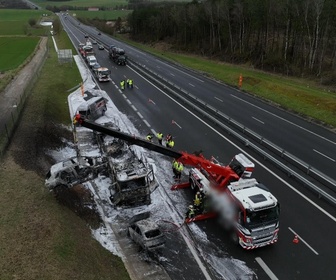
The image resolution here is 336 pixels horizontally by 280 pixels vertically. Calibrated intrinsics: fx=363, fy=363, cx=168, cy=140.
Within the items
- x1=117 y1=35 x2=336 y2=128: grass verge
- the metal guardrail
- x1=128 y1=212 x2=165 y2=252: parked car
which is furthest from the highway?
x1=117 y1=35 x2=336 y2=128: grass verge

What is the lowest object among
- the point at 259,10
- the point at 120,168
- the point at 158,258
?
the point at 158,258

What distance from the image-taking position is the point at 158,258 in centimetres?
1611

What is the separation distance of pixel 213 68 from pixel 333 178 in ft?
138

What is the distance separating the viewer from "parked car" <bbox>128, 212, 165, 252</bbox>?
15750 mm

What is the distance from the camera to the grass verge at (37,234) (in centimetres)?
1383

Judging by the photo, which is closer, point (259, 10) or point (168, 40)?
point (259, 10)

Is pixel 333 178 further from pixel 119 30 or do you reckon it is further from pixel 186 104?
pixel 119 30

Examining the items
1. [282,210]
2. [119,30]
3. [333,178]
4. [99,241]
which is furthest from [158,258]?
[119,30]

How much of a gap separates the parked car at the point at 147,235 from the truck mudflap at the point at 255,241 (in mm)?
3521

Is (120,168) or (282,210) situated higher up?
(120,168)

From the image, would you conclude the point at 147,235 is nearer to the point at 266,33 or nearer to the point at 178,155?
the point at 178,155

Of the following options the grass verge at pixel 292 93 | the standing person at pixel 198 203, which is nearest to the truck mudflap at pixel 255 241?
the standing person at pixel 198 203

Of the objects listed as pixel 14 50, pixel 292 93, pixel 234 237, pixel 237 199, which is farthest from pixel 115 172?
pixel 14 50

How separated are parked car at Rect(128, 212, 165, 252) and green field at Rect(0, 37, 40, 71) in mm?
50592
